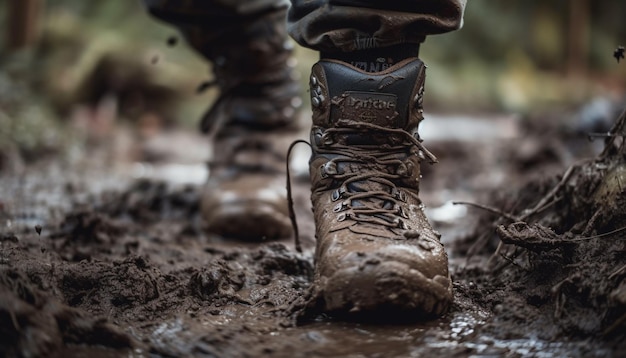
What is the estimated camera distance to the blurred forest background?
207 inches

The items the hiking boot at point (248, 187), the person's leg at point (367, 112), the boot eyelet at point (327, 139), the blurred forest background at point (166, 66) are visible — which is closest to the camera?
the person's leg at point (367, 112)

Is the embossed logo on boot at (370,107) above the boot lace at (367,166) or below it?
above

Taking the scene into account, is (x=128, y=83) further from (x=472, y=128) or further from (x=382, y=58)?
(x=382, y=58)

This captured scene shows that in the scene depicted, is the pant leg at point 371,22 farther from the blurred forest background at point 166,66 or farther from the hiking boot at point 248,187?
the blurred forest background at point 166,66

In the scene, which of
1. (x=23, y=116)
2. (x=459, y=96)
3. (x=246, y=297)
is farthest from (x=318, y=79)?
(x=459, y=96)

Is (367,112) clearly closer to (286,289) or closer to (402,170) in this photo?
(402,170)

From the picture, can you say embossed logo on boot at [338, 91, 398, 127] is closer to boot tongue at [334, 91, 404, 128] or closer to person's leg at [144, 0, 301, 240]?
boot tongue at [334, 91, 404, 128]

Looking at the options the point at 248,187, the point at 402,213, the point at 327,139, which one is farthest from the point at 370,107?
the point at 248,187

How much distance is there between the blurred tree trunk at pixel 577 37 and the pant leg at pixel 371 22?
838cm

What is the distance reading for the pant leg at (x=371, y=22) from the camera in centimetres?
153

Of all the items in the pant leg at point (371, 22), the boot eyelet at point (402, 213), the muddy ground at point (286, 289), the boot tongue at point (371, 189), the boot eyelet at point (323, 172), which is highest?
the pant leg at point (371, 22)

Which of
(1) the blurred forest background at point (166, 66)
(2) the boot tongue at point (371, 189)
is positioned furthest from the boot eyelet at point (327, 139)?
(1) the blurred forest background at point (166, 66)

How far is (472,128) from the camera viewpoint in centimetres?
657

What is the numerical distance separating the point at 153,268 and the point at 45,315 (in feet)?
1.37
